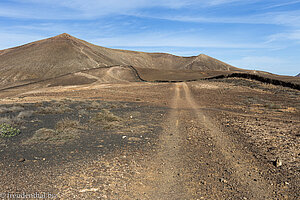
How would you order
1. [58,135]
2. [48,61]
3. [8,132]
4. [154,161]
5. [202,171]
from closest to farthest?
1. [202,171]
2. [154,161]
3. [58,135]
4. [8,132]
5. [48,61]

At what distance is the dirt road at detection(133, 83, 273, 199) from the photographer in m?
5.13

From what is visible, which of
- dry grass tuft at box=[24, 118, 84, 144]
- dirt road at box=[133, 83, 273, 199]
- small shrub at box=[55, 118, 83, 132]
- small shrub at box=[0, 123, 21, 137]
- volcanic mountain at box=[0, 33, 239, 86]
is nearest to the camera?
dirt road at box=[133, 83, 273, 199]

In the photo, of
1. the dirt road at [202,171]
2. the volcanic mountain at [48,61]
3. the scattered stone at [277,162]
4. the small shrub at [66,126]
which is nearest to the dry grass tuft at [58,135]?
the small shrub at [66,126]

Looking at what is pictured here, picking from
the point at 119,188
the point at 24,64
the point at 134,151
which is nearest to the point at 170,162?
the point at 134,151

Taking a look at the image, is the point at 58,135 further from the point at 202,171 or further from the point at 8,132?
the point at 202,171

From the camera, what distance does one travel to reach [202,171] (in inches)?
247

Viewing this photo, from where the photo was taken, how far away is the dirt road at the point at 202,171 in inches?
202

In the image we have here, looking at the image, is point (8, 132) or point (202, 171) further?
point (8, 132)

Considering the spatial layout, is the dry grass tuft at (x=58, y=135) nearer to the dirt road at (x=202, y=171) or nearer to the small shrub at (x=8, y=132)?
the small shrub at (x=8, y=132)

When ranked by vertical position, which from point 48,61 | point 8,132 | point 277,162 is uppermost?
point 48,61

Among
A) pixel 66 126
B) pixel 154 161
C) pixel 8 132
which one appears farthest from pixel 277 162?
pixel 8 132

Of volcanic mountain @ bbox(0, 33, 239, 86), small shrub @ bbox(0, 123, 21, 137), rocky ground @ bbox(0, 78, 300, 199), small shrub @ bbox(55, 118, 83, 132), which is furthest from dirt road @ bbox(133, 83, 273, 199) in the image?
volcanic mountain @ bbox(0, 33, 239, 86)

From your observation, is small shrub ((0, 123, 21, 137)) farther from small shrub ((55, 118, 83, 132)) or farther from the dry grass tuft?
small shrub ((55, 118, 83, 132))

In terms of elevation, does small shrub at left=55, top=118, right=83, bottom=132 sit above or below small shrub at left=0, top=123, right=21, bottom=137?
above
